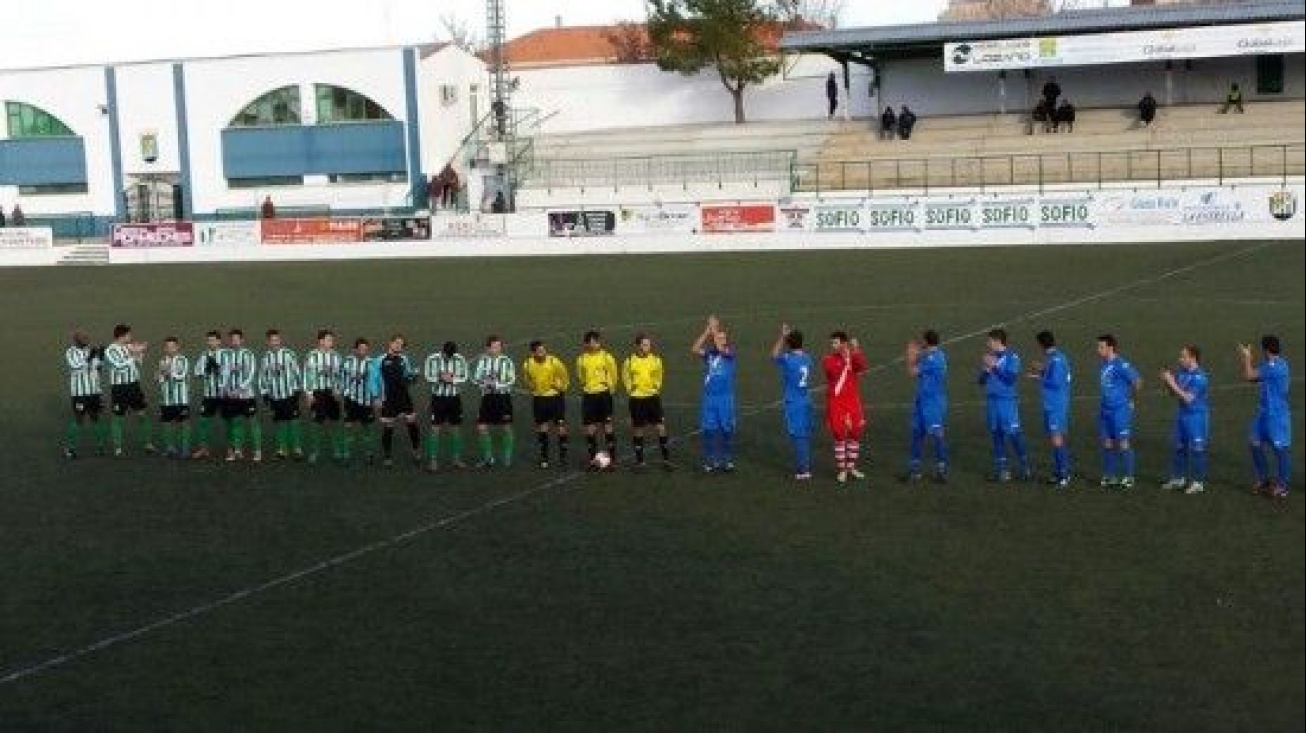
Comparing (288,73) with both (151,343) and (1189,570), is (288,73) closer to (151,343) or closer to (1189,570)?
(151,343)

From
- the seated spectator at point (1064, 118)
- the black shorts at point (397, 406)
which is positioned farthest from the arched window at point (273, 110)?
the black shorts at point (397, 406)

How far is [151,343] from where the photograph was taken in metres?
29.9

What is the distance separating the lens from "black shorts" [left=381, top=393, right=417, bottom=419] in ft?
54.7

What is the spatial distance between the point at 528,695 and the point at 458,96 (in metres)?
48.8

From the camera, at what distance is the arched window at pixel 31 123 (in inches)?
504

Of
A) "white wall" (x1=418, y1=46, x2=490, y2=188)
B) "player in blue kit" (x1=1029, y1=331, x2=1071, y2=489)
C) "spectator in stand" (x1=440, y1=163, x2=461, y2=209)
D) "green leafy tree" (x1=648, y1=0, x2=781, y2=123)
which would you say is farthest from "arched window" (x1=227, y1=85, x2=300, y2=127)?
"player in blue kit" (x1=1029, y1=331, x2=1071, y2=489)

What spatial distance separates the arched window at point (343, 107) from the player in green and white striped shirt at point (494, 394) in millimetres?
37651

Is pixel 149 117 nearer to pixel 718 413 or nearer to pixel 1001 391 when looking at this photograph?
pixel 718 413

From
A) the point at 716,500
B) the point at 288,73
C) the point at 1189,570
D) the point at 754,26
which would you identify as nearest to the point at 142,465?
the point at 716,500

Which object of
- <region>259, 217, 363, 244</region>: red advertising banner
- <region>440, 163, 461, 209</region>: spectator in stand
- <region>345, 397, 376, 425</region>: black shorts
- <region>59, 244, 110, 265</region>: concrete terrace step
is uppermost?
<region>440, 163, 461, 209</region>: spectator in stand

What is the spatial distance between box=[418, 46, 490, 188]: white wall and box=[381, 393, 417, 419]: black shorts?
123ft

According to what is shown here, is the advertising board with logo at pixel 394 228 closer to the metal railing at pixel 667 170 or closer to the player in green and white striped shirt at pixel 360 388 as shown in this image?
the metal railing at pixel 667 170

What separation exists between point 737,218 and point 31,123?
1024 inches

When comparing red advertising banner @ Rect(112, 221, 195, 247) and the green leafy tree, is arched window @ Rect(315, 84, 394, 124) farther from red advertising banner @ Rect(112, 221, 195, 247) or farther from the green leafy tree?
the green leafy tree
